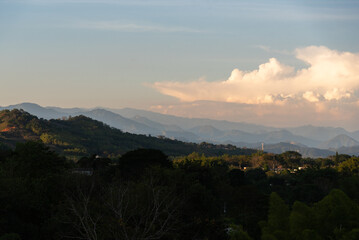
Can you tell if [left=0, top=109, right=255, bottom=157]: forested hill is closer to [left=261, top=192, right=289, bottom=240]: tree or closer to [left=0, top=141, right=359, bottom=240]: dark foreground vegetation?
[left=0, top=141, right=359, bottom=240]: dark foreground vegetation

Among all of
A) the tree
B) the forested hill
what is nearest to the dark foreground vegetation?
the tree

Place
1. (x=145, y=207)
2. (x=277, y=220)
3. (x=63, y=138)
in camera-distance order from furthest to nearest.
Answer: (x=63, y=138)
(x=277, y=220)
(x=145, y=207)

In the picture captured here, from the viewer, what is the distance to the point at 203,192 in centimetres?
4016

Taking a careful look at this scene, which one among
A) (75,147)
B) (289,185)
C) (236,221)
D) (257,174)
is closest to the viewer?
(236,221)

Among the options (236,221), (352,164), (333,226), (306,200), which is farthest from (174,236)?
(352,164)

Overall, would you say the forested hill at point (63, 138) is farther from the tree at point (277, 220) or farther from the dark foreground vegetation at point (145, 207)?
the tree at point (277, 220)

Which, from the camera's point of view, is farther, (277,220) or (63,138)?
(63,138)

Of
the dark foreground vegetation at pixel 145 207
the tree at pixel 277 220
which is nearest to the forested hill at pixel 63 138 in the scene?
the dark foreground vegetation at pixel 145 207

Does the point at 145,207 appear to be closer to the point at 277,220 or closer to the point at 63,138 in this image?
the point at 277,220

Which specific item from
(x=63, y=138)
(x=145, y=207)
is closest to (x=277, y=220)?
(x=145, y=207)

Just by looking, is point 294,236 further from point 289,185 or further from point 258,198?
point 289,185

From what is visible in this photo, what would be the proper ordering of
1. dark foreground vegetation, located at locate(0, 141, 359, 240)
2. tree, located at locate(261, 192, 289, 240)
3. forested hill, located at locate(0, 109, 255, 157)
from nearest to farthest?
1. dark foreground vegetation, located at locate(0, 141, 359, 240)
2. tree, located at locate(261, 192, 289, 240)
3. forested hill, located at locate(0, 109, 255, 157)

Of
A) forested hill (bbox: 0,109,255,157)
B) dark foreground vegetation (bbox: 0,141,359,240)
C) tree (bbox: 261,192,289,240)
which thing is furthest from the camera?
forested hill (bbox: 0,109,255,157)

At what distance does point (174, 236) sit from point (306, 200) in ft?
141
